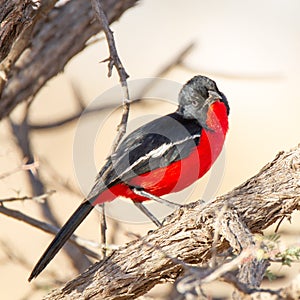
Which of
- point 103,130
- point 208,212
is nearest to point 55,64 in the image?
point 103,130

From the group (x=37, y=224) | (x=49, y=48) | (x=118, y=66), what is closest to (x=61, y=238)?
(x=37, y=224)

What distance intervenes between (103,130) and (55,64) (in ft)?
5.41

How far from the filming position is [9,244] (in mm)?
6004

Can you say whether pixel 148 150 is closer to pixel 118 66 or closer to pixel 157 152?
pixel 157 152

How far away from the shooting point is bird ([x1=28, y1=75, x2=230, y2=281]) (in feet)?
13.1

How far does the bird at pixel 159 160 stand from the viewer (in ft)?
13.1

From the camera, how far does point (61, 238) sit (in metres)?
3.87

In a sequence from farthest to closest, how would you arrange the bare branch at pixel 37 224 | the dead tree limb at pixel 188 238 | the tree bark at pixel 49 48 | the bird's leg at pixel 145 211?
the tree bark at pixel 49 48 < the bird's leg at pixel 145 211 < the bare branch at pixel 37 224 < the dead tree limb at pixel 188 238

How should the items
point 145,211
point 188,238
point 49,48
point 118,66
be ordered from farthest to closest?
1. point 49,48
2. point 145,211
3. point 118,66
4. point 188,238

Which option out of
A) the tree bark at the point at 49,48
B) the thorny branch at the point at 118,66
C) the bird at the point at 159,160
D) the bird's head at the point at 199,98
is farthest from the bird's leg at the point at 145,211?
the tree bark at the point at 49,48

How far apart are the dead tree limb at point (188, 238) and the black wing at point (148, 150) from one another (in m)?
0.78

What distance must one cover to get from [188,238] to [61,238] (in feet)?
3.34

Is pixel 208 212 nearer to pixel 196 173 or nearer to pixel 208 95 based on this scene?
pixel 196 173

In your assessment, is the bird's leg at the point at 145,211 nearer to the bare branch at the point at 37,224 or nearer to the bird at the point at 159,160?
the bird at the point at 159,160
